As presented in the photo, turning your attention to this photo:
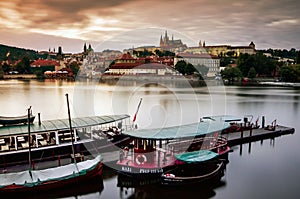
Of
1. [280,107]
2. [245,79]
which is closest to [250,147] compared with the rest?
[280,107]

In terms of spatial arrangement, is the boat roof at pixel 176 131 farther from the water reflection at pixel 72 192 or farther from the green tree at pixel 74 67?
the green tree at pixel 74 67

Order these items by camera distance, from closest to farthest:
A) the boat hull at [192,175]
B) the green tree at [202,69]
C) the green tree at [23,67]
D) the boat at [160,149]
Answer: the boat hull at [192,175] < the boat at [160,149] < the green tree at [202,69] < the green tree at [23,67]

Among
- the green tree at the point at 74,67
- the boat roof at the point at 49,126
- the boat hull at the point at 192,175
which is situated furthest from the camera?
the green tree at the point at 74,67

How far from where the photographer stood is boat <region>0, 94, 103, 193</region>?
8.76 metres

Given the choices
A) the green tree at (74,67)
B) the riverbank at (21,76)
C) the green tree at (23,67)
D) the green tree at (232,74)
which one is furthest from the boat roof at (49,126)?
the green tree at (23,67)

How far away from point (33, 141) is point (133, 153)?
12.6 ft

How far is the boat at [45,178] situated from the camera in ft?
28.7

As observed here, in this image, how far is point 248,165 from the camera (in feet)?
41.2

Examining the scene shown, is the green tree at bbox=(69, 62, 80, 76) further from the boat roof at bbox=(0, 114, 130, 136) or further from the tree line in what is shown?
the boat roof at bbox=(0, 114, 130, 136)

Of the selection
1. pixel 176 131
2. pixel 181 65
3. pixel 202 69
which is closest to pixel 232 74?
pixel 202 69

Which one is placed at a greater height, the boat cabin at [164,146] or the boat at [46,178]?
the boat cabin at [164,146]

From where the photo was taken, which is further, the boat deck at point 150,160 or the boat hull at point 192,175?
the boat deck at point 150,160

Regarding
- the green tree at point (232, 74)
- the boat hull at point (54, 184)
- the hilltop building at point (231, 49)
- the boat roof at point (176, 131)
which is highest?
the hilltop building at point (231, 49)

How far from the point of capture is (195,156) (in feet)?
34.4
